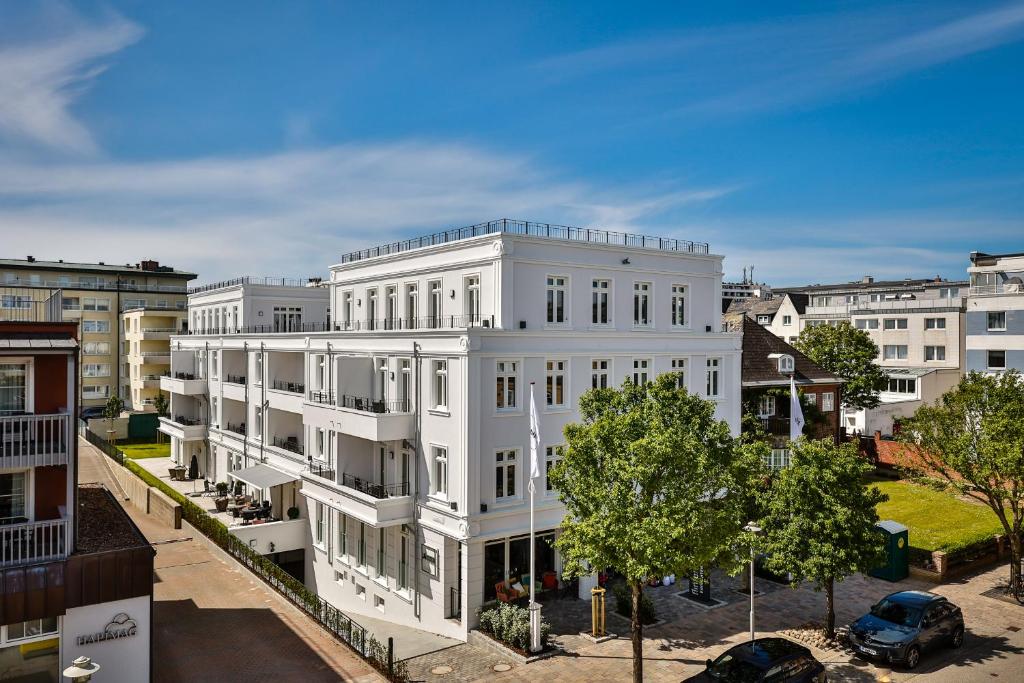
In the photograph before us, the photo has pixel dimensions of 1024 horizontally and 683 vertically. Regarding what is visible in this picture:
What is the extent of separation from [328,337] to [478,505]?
Result: 39.4 feet

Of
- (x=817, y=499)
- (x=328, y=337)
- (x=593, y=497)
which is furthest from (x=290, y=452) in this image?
(x=817, y=499)

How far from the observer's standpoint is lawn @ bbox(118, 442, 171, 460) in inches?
2238

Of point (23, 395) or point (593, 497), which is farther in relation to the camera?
point (593, 497)

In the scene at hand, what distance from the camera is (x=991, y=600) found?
2517 centimetres

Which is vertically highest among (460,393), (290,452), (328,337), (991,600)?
(328,337)

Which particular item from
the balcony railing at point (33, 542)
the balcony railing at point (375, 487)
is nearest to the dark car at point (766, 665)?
the balcony railing at point (375, 487)

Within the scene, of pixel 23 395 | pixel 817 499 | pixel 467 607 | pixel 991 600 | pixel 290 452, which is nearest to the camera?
pixel 23 395

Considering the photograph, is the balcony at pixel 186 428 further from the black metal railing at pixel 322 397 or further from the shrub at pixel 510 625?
the shrub at pixel 510 625

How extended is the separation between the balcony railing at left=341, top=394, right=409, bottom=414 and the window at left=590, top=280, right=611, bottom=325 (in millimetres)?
7970

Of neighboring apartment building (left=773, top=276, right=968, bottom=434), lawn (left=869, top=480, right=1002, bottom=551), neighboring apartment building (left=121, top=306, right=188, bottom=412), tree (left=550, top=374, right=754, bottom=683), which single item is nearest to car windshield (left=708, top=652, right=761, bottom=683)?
tree (left=550, top=374, right=754, bottom=683)

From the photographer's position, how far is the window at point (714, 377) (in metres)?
31.0

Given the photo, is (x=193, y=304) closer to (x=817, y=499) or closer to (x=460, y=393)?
(x=460, y=393)

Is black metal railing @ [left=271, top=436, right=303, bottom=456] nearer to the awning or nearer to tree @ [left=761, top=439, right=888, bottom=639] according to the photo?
the awning

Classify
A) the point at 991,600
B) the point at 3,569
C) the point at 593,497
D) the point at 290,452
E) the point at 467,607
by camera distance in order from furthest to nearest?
the point at 290,452 < the point at 991,600 < the point at 467,607 < the point at 593,497 < the point at 3,569
